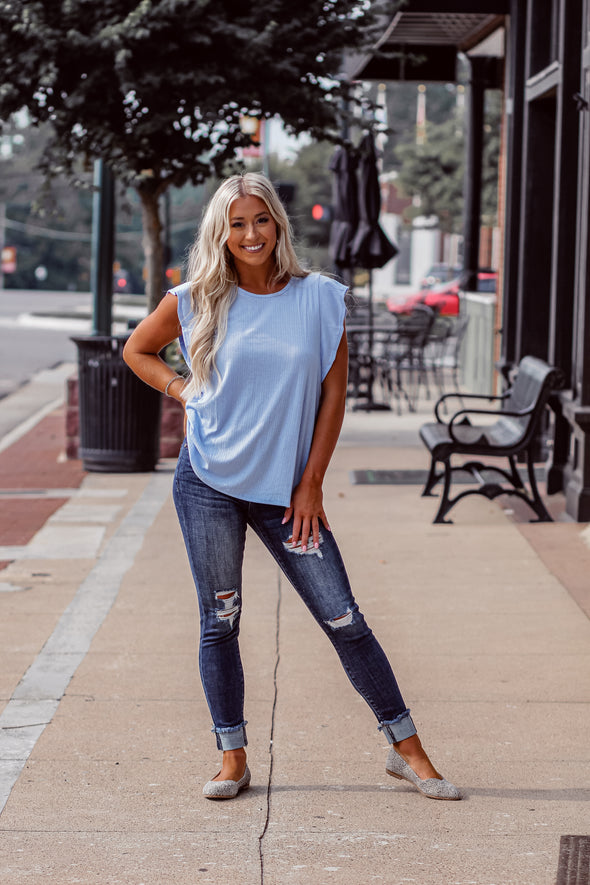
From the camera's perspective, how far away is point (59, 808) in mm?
3904

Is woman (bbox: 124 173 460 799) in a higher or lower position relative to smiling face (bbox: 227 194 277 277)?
lower

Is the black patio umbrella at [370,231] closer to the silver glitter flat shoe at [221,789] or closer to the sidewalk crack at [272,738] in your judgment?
the sidewalk crack at [272,738]

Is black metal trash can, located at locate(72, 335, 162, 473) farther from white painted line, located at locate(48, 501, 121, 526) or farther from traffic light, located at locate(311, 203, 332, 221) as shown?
traffic light, located at locate(311, 203, 332, 221)

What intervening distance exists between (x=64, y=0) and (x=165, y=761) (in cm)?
705

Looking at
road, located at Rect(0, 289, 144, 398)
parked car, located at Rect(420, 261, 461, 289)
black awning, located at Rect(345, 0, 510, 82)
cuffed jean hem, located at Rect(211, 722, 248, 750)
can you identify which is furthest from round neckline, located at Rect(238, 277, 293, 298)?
parked car, located at Rect(420, 261, 461, 289)

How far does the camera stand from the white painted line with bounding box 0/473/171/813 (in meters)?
4.41

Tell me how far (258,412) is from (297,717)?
4.70ft

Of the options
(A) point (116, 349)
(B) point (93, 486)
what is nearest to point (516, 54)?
(A) point (116, 349)

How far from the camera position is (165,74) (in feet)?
32.1

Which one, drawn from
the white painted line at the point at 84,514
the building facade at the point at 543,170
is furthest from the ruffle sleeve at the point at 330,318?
the white painted line at the point at 84,514

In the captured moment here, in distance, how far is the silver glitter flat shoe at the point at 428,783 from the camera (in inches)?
154

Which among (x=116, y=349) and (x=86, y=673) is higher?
(x=116, y=349)

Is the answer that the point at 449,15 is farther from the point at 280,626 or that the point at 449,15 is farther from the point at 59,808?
the point at 59,808

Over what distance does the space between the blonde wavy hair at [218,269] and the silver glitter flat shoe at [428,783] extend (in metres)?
1.26
